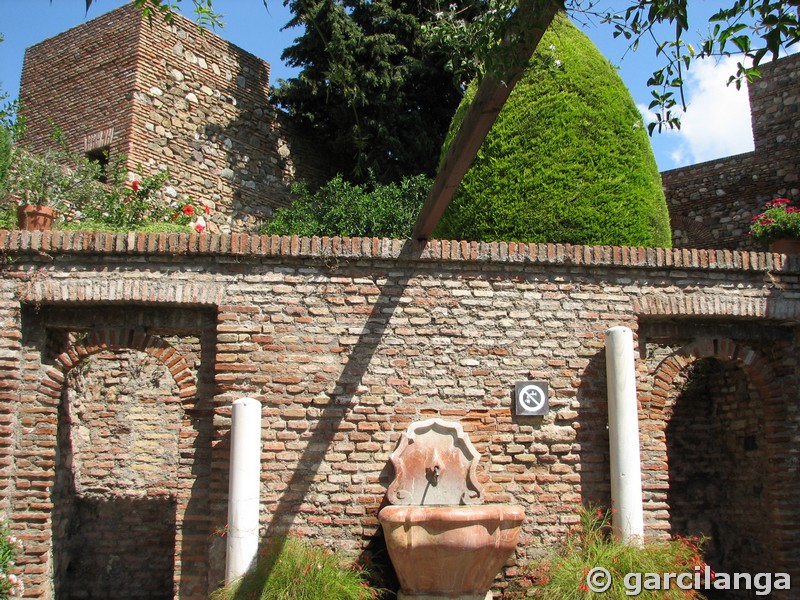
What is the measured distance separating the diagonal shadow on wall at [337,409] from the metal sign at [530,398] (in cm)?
120

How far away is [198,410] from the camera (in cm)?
596

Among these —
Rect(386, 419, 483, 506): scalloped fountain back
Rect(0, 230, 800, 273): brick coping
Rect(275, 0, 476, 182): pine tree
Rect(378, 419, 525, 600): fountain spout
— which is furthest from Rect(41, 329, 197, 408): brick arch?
Rect(275, 0, 476, 182): pine tree

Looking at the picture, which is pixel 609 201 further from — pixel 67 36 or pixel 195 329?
pixel 67 36

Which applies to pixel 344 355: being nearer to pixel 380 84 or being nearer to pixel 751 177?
pixel 380 84

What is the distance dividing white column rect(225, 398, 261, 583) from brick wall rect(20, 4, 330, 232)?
20.8ft

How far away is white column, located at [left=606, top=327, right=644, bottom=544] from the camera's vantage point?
5.71 m

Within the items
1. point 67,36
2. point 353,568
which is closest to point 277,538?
point 353,568

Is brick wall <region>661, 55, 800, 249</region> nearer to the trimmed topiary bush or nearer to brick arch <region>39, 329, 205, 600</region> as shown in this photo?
the trimmed topiary bush

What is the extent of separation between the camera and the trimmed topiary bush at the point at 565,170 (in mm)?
7402

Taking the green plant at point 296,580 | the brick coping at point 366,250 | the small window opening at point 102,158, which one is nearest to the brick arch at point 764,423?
the brick coping at point 366,250

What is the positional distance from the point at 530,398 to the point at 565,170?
279cm

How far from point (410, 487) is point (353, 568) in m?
0.74

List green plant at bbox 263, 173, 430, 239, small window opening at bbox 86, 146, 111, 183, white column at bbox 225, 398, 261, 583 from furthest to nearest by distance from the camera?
small window opening at bbox 86, 146, 111, 183
green plant at bbox 263, 173, 430, 239
white column at bbox 225, 398, 261, 583

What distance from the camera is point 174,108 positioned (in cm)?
1138
